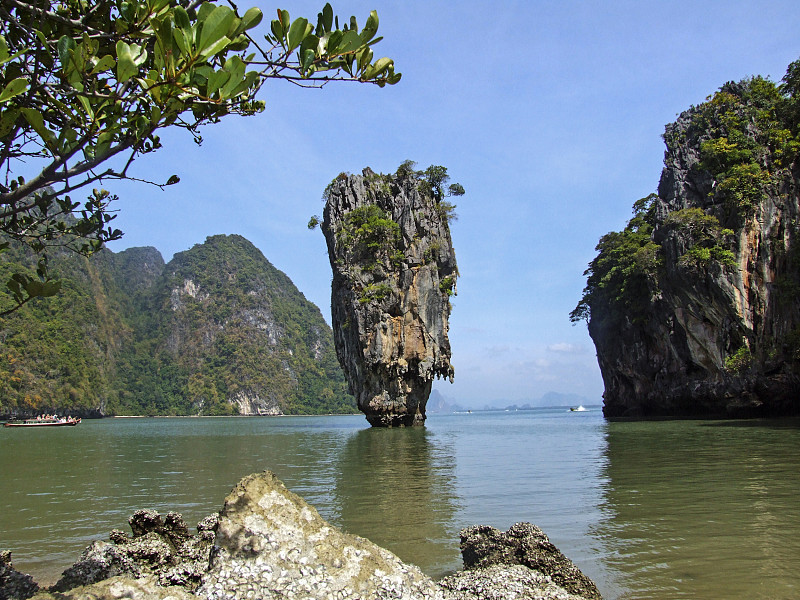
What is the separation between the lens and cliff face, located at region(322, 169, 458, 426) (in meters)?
32.5

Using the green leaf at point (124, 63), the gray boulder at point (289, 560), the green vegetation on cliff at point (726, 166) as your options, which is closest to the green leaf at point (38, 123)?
the green leaf at point (124, 63)

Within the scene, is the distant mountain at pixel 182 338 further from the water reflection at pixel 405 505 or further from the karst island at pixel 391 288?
the water reflection at pixel 405 505

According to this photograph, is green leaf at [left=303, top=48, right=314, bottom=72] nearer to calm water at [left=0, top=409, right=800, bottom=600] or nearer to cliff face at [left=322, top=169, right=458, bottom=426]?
calm water at [left=0, top=409, right=800, bottom=600]

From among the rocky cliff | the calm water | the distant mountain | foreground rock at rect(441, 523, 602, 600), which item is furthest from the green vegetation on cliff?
the distant mountain

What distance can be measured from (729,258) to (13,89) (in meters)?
29.5

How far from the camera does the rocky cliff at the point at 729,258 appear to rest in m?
25.7

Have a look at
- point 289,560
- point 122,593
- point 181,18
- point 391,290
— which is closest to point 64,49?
point 181,18

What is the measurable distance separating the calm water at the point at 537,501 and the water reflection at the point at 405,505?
3cm

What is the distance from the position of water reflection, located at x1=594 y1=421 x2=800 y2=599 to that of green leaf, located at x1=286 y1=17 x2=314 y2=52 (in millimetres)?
5118

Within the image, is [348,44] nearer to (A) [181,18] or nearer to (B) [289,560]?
(A) [181,18]

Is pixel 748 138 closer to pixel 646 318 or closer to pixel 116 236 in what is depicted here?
pixel 646 318

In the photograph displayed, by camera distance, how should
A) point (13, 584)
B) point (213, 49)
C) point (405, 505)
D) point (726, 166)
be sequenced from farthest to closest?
point (726, 166), point (405, 505), point (13, 584), point (213, 49)

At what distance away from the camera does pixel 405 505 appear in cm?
905

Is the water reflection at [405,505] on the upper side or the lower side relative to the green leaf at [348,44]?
lower
